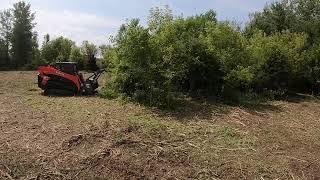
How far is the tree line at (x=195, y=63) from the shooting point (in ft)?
46.3

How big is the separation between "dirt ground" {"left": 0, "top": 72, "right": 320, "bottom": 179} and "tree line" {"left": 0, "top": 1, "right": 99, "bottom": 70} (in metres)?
27.8

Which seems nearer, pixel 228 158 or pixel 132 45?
pixel 228 158

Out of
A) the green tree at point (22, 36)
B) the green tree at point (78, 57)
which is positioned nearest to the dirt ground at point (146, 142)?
the green tree at point (78, 57)

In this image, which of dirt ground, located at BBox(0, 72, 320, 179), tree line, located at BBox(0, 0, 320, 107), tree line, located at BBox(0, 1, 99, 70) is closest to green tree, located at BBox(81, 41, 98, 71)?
tree line, located at BBox(0, 1, 99, 70)

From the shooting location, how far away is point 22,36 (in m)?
43.7

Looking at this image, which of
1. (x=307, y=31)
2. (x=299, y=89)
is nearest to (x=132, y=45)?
(x=299, y=89)

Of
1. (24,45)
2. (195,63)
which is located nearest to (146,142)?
(195,63)

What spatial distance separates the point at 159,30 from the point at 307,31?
18383mm

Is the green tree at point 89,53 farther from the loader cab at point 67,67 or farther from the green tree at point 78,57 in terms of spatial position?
the loader cab at point 67,67

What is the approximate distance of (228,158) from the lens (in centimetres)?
925

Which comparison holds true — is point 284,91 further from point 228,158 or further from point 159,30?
point 228,158

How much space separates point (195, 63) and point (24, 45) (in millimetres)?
31221

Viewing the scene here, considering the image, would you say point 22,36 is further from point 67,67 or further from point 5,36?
point 67,67

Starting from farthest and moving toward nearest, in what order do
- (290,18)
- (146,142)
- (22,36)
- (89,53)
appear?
(22,36)
(89,53)
(290,18)
(146,142)
